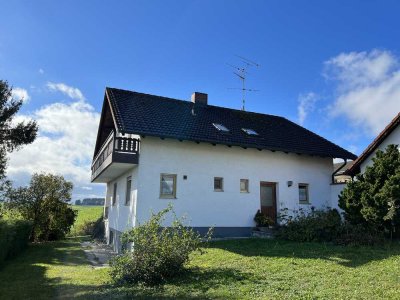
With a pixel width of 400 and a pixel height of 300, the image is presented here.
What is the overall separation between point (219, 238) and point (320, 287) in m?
8.45

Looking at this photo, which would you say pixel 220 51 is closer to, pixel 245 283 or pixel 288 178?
pixel 288 178

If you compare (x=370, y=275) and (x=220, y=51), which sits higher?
(x=220, y=51)

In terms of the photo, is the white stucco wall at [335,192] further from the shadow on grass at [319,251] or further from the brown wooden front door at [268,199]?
the shadow on grass at [319,251]

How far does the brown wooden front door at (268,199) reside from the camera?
16625mm

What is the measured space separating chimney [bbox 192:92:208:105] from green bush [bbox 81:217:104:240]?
12.6 meters

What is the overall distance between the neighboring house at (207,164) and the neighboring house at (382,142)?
2886 mm

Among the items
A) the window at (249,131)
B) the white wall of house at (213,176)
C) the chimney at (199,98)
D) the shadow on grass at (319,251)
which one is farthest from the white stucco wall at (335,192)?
the chimney at (199,98)

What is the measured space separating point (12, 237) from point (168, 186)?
754cm

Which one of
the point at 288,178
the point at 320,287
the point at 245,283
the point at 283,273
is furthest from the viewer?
the point at 288,178

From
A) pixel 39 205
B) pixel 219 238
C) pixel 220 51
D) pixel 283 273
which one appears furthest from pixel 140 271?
pixel 39 205

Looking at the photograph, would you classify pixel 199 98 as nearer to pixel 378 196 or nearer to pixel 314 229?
pixel 314 229

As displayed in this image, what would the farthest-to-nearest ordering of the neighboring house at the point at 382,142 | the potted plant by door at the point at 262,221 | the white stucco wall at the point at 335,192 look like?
the white stucco wall at the point at 335,192, the potted plant by door at the point at 262,221, the neighboring house at the point at 382,142

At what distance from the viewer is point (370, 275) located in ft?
23.7

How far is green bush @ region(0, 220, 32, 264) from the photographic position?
13414 millimetres
